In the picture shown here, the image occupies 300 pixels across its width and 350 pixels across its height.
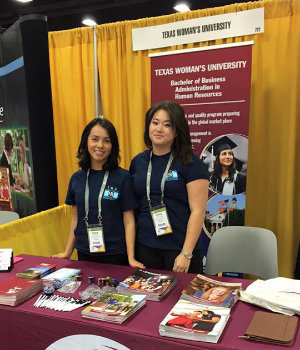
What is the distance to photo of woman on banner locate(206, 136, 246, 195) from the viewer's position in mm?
2834

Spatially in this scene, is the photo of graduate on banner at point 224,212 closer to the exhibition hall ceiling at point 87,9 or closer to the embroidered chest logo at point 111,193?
the embroidered chest logo at point 111,193

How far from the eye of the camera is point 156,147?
1.85m

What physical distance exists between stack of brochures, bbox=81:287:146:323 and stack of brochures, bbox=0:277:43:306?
0.31 metres

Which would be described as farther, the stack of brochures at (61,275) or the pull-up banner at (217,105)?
the pull-up banner at (217,105)

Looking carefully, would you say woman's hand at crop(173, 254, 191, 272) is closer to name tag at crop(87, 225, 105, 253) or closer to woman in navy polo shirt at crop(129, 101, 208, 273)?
woman in navy polo shirt at crop(129, 101, 208, 273)

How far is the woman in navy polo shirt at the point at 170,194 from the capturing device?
1.76m

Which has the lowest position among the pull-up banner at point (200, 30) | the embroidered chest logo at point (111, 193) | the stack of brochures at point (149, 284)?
the stack of brochures at point (149, 284)

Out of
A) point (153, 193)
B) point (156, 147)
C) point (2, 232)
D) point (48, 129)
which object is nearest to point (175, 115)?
point (156, 147)

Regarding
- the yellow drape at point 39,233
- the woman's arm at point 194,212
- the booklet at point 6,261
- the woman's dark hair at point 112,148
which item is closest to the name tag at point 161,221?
the woman's arm at point 194,212

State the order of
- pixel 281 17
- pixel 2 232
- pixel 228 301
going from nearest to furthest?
pixel 228 301 → pixel 2 232 → pixel 281 17

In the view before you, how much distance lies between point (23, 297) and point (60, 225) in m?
1.57

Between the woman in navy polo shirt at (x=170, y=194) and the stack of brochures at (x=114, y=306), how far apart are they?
39cm

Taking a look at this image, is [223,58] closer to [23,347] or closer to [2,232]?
[2,232]

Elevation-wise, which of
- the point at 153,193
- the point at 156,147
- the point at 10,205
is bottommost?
the point at 10,205
